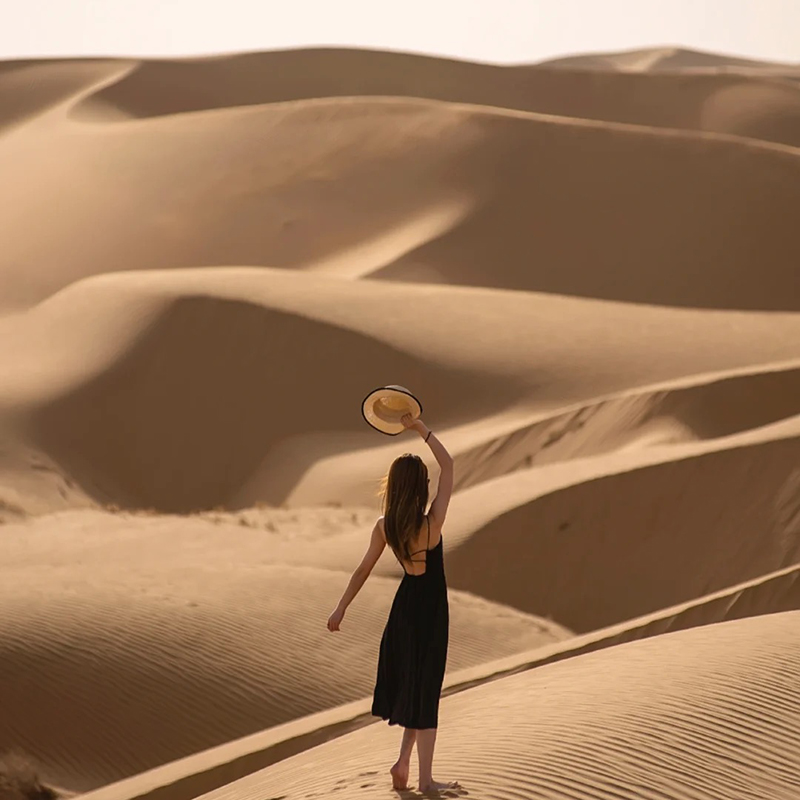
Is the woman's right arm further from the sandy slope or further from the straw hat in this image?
the sandy slope

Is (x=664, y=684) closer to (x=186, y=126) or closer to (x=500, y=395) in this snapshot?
(x=500, y=395)

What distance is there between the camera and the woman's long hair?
16.0ft

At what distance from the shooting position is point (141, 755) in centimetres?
916

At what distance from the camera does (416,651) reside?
493 centimetres

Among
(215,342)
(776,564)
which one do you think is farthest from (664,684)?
(215,342)

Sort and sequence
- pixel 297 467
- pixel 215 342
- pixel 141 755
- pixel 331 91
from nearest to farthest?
pixel 141 755 < pixel 297 467 < pixel 215 342 < pixel 331 91

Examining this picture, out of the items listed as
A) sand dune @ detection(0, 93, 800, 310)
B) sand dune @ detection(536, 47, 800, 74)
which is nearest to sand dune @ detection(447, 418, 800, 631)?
sand dune @ detection(0, 93, 800, 310)

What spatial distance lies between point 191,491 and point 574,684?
538 inches

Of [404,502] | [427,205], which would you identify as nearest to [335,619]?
[404,502]

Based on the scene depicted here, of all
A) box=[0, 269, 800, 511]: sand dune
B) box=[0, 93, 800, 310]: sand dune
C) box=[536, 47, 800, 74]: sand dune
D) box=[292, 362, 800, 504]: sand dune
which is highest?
box=[536, 47, 800, 74]: sand dune

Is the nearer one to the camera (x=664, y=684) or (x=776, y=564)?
(x=664, y=684)

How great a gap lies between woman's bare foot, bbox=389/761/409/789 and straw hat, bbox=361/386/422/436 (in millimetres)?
1234

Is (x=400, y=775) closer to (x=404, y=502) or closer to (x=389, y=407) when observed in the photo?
(x=404, y=502)

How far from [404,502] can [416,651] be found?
528mm
